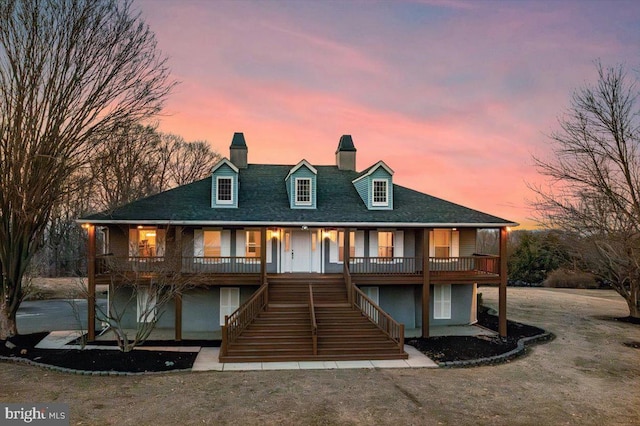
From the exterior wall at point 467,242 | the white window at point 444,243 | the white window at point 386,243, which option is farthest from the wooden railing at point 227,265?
the exterior wall at point 467,242

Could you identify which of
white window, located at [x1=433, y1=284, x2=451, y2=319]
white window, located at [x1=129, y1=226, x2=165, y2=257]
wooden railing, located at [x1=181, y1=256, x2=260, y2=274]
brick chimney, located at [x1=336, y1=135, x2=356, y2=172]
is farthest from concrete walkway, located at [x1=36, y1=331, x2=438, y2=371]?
brick chimney, located at [x1=336, y1=135, x2=356, y2=172]

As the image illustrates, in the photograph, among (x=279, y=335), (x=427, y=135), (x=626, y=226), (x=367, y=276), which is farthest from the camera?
(x=427, y=135)

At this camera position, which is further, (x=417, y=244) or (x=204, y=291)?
(x=417, y=244)

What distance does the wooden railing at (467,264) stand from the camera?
62.8 feet

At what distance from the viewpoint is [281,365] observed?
1327cm

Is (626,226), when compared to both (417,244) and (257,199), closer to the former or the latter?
(417,244)

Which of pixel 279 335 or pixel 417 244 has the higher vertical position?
pixel 417 244

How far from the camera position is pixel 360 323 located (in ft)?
51.3

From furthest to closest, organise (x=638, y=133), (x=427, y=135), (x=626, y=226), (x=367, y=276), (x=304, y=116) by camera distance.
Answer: (x=427, y=135) → (x=304, y=116) → (x=367, y=276) → (x=626, y=226) → (x=638, y=133)

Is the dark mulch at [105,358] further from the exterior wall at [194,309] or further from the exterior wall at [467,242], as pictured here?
the exterior wall at [467,242]

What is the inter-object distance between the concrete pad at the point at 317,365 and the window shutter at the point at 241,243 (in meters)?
7.39

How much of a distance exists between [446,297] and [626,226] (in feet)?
27.5

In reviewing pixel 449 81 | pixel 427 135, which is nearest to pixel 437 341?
pixel 449 81
